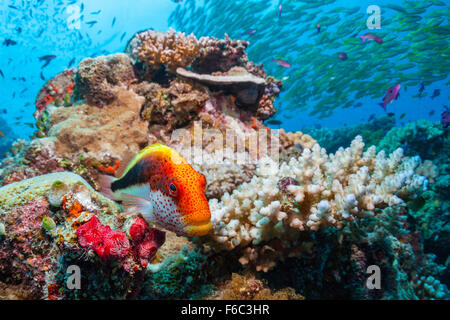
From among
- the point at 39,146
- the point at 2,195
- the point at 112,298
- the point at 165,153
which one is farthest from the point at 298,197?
the point at 39,146

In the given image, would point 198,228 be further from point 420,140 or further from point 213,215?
point 420,140

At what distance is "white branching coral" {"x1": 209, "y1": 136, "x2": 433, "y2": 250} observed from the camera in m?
2.11

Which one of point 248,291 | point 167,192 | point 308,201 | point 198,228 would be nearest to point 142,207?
point 167,192

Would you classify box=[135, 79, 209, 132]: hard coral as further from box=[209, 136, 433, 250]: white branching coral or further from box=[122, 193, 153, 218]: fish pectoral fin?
box=[122, 193, 153, 218]: fish pectoral fin

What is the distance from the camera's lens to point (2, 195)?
82.7 inches

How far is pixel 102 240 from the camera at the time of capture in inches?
54.5

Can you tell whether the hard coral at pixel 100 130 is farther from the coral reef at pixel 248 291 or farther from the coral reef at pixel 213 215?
the coral reef at pixel 248 291

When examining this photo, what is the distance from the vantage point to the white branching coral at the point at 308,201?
211cm

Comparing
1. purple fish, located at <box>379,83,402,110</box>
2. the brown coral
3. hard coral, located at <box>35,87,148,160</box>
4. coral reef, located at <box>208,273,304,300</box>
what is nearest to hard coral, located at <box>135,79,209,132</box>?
hard coral, located at <box>35,87,148,160</box>

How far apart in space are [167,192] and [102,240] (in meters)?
0.51

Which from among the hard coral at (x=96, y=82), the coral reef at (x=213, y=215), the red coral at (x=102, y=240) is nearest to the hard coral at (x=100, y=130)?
the coral reef at (x=213, y=215)
